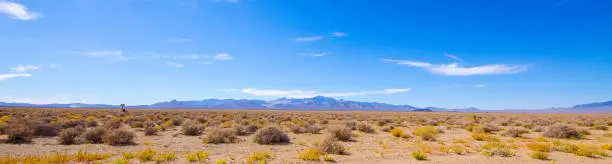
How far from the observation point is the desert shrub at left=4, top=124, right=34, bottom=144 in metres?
15.0

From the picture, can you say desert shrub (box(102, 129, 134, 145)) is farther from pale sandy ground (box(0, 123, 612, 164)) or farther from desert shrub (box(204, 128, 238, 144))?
desert shrub (box(204, 128, 238, 144))

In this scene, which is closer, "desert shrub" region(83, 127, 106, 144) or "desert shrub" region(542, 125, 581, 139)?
"desert shrub" region(83, 127, 106, 144)

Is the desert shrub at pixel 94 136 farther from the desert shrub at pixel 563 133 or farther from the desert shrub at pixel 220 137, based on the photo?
the desert shrub at pixel 563 133

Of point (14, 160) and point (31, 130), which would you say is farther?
point (31, 130)

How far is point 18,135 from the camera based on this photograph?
50.2 feet

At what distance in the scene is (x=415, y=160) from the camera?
1173 centimetres

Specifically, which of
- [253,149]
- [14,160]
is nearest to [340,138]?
[253,149]

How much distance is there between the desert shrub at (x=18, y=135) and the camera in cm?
1499

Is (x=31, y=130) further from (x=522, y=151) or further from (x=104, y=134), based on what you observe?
(x=522, y=151)

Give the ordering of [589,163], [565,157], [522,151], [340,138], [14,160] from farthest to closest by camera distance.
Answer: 1. [340,138]
2. [522,151]
3. [565,157]
4. [589,163]
5. [14,160]

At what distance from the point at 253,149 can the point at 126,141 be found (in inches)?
251

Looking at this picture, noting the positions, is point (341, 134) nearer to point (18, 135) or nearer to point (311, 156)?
point (311, 156)

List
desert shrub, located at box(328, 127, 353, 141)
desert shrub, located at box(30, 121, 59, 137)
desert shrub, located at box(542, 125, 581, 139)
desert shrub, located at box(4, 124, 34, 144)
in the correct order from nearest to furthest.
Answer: desert shrub, located at box(4, 124, 34, 144) → desert shrub, located at box(30, 121, 59, 137) → desert shrub, located at box(328, 127, 353, 141) → desert shrub, located at box(542, 125, 581, 139)

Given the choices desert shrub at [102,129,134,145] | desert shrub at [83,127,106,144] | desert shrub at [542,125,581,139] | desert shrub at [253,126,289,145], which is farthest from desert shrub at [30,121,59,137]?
desert shrub at [542,125,581,139]
